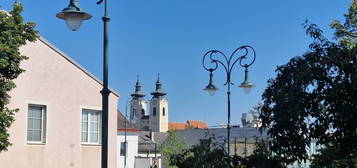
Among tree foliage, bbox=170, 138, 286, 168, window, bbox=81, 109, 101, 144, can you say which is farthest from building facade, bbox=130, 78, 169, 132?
tree foliage, bbox=170, 138, 286, 168

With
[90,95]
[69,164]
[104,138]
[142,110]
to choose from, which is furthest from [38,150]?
[142,110]

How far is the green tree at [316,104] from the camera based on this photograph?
8.11 m

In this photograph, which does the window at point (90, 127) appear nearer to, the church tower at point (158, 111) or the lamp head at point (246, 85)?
the lamp head at point (246, 85)

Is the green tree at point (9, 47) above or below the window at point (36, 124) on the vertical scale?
above

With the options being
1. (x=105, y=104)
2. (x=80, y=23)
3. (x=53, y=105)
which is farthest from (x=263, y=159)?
(x=53, y=105)

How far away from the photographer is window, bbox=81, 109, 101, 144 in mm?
20281

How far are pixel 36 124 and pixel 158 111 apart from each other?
125 m

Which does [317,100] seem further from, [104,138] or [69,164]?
[69,164]

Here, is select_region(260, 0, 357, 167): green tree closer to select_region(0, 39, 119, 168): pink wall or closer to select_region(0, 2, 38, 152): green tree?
select_region(0, 2, 38, 152): green tree

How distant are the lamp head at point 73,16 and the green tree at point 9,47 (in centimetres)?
536

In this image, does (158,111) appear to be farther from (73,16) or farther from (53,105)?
(73,16)

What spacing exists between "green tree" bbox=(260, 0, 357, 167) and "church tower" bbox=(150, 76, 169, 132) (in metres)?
132

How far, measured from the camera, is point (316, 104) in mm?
8391

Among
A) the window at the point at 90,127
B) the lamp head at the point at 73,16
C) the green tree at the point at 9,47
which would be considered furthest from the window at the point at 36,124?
the lamp head at the point at 73,16
